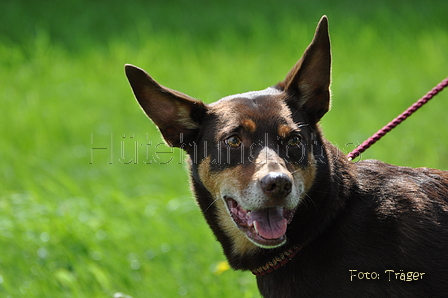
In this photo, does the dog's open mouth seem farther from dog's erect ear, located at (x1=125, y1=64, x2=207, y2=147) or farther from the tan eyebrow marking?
dog's erect ear, located at (x1=125, y1=64, x2=207, y2=147)

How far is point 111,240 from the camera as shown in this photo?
529cm

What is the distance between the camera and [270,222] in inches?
126

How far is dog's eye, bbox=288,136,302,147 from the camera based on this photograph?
331 cm

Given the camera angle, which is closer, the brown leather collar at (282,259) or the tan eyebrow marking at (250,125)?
the brown leather collar at (282,259)

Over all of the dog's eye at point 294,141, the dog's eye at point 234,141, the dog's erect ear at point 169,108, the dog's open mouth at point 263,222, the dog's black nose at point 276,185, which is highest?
the dog's erect ear at point 169,108

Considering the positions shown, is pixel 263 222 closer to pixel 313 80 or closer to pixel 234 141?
pixel 234 141

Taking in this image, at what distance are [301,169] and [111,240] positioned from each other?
2.71 m

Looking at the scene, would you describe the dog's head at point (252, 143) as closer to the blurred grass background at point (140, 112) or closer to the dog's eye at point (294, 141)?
the dog's eye at point (294, 141)

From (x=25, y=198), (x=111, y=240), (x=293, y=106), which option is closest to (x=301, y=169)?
(x=293, y=106)

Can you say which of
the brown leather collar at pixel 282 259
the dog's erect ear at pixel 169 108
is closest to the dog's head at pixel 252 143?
the dog's erect ear at pixel 169 108

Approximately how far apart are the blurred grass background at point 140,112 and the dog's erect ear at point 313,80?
70.8 inches

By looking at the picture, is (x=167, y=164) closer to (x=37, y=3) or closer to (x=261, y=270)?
(x=261, y=270)

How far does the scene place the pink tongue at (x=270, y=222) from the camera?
3.11 m

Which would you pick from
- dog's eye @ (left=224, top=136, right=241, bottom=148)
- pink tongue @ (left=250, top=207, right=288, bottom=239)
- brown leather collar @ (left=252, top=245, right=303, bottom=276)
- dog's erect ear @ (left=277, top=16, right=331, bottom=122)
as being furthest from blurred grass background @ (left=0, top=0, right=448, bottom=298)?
dog's erect ear @ (left=277, top=16, right=331, bottom=122)
